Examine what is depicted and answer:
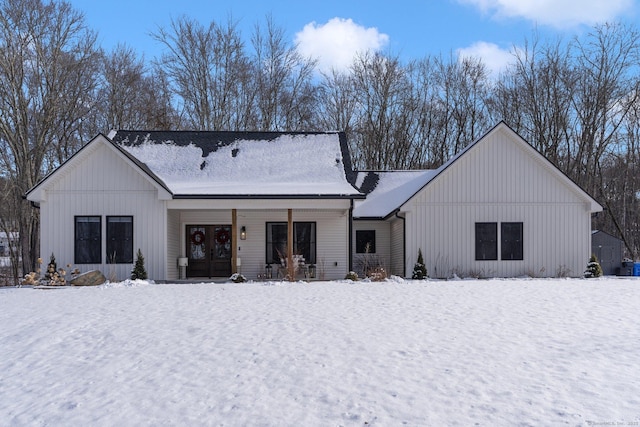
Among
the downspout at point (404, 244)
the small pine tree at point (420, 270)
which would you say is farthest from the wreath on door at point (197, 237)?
the small pine tree at point (420, 270)

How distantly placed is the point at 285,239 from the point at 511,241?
23.3 feet

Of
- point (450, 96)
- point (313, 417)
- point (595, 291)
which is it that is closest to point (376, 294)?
point (595, 291)

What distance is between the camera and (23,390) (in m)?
6.17

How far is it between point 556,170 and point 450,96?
1904 centimetres

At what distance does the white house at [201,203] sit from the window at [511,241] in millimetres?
4808

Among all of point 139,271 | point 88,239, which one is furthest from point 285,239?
point 88,239

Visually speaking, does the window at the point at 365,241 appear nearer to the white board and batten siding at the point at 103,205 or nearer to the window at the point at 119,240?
the white board and batten siding at the point at 103,205

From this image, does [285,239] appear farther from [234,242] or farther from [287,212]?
[234,242]

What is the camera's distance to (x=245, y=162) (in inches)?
769

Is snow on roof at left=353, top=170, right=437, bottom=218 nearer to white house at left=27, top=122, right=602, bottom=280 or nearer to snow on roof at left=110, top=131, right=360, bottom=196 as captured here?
white house at left=27, top=122, right=602, bottom=280

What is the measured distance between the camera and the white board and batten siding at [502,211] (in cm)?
1795

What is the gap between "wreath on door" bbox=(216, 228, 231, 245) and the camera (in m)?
19.0

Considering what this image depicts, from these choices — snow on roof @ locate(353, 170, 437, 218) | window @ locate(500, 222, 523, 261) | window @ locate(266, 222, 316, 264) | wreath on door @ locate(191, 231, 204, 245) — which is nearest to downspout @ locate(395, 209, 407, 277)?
snow on roof @ locate(353, 170, 437, 218)

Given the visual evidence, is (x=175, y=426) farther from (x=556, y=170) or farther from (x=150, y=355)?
(x=556, y=170)
